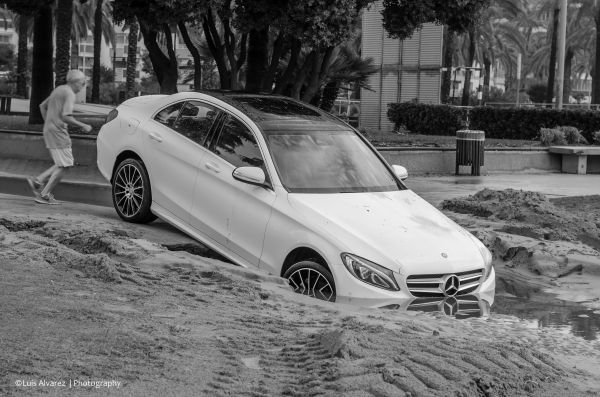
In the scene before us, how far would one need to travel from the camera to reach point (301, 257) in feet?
26.9

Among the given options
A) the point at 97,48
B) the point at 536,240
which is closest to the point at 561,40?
the point at 536,240

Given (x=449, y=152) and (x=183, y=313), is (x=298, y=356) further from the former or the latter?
(x=449, y=152)

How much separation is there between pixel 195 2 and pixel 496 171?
8558mm

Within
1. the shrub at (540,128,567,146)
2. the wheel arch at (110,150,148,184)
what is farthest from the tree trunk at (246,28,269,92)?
the wheel arch at (110,150,148,184)

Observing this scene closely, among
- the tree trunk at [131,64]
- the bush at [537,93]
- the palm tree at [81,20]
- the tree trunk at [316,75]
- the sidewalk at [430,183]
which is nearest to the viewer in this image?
the sidewalk at [430,183]

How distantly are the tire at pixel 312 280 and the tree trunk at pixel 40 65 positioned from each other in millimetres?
17194

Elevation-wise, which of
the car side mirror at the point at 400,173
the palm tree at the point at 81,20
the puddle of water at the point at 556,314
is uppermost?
the palm tree at the point at 81,20

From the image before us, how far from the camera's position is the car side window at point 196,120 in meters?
10.1

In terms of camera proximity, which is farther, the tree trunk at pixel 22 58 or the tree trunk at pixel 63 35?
the tree trunk at pixel 22 58

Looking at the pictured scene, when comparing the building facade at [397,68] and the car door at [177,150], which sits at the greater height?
the building facade at [397,68]

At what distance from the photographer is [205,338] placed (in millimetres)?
5918

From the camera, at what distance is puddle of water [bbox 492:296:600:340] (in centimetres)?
786

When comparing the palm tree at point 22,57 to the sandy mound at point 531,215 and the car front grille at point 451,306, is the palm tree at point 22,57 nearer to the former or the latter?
the sandy mound at point 531,215

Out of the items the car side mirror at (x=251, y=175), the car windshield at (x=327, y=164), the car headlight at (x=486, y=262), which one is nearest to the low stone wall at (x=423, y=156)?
the car windshield at (x=327, y=164)
